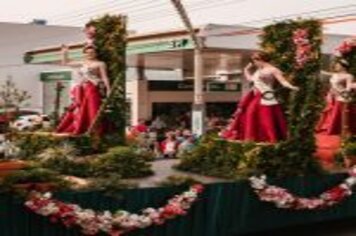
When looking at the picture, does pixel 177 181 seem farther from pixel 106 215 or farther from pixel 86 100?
pixel 86 100

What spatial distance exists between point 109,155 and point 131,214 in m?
1.56

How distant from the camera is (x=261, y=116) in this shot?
11.6 m

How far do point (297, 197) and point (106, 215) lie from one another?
10.5 ft

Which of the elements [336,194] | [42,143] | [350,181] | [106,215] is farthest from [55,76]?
[106,215]

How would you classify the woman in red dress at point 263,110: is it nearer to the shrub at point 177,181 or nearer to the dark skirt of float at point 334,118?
the shrub at point 177,181

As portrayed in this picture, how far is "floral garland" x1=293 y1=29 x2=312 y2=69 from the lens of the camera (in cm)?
1137

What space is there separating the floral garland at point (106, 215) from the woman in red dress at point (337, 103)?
4.52m

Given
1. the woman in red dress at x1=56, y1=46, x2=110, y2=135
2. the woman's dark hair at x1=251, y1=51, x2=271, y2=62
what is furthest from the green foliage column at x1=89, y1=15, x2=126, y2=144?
the woman's dark hair at x1=251, y1=51, x2=271, y2=62

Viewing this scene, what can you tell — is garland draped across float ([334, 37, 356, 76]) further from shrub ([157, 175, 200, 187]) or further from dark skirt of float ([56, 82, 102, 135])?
shrub ([157, 175, 200, 187])

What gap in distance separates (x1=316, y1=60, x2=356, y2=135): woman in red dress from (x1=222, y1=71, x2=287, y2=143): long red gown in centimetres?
192

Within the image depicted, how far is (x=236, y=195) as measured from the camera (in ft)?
34.1

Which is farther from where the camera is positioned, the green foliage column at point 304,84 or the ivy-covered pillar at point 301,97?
the green foliage column at point 304,84

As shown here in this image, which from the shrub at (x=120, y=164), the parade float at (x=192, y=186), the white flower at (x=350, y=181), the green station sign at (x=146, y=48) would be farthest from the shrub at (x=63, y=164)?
the green station sign at (x=146, y=48)

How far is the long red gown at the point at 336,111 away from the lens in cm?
1341
